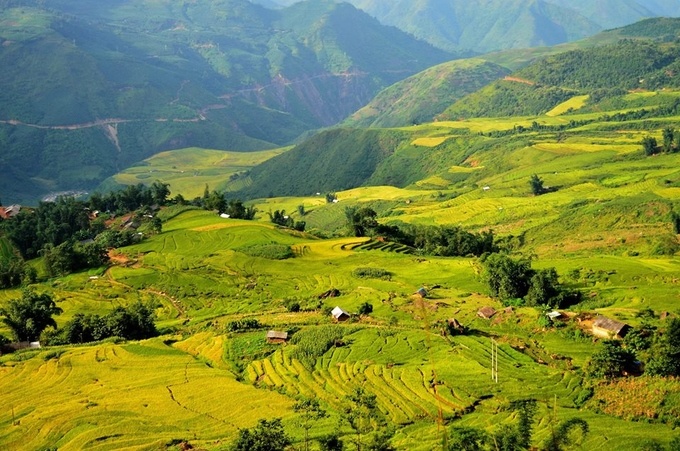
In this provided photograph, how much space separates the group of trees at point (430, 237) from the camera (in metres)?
98.9

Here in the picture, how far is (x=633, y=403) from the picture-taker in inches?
1569

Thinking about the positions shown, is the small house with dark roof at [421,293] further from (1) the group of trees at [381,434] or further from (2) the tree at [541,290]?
(1) the group of trees at [381,434]

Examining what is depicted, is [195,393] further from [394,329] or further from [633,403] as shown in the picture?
A: [633,403]

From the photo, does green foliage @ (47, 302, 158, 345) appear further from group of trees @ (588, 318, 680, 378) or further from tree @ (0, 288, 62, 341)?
group of trees @ (588, 318, 680, 378)

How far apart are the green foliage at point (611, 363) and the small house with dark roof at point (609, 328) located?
473 centimetres

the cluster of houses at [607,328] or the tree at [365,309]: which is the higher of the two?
the cluster of houses at [607,328]

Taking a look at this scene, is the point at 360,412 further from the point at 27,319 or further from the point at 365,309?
the point at 27,319

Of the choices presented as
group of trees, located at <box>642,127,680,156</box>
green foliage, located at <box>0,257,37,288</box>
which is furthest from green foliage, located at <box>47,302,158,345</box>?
group of trees, located at <box>642,127,680,156</box>

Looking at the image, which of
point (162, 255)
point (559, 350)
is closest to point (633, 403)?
Result: point (559, 350)

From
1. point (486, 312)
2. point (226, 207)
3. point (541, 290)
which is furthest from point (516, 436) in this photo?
point (226, 207)

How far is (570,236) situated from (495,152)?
283 feet

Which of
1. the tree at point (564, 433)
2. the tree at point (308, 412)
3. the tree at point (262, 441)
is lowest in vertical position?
the tree at point (308, 412)

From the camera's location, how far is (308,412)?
41781mm

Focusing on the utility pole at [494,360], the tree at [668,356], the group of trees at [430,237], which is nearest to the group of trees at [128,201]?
the group of trees at [430,237]
